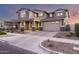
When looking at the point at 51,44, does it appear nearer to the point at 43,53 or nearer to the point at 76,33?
the point at 43,53

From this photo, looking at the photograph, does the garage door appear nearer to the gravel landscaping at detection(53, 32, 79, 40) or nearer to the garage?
the garage

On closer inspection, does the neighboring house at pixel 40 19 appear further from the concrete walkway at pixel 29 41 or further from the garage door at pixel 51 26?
the concrete walkway at pixel 29 41

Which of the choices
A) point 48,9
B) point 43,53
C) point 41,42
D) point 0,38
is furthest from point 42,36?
point 0,38

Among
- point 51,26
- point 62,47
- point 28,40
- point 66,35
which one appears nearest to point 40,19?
point 51,26

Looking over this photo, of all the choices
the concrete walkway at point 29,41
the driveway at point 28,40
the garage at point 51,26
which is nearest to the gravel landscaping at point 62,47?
the concrete walkway at point 29,41

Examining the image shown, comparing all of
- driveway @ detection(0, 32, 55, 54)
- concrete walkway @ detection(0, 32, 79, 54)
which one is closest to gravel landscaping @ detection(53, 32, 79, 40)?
concrete walkway @ detection(0, 32, 79, 54)

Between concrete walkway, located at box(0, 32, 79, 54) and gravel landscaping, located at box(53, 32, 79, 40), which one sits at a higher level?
gravel landscaping, located at box(53, 32, 79, 40)
